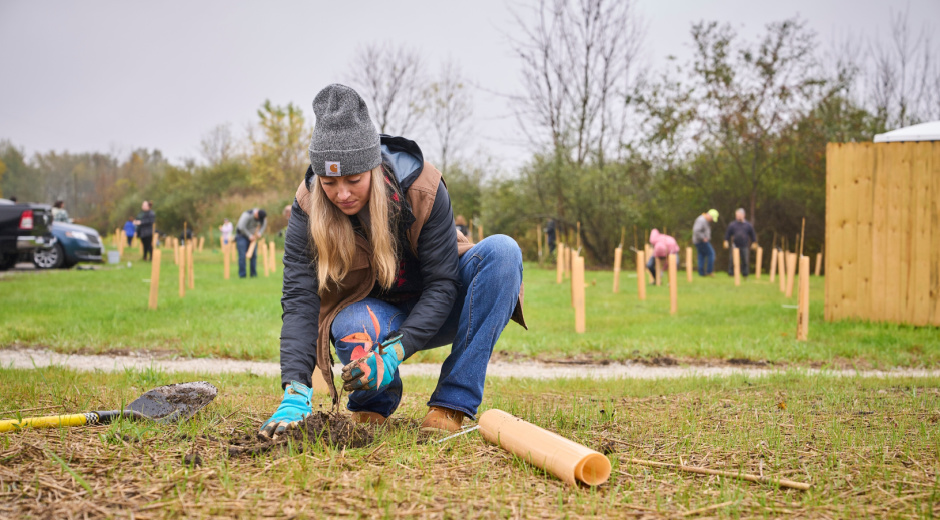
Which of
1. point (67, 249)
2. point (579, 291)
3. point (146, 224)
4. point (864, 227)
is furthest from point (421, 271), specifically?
point (146, 224)

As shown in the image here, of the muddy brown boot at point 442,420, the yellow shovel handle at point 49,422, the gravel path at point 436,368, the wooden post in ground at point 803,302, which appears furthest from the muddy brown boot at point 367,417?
the wooden post in ground at point 803,302

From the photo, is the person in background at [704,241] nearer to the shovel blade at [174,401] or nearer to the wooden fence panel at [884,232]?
the wooden fence panel at [884,232]

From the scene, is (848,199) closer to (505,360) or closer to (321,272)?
(505,360)

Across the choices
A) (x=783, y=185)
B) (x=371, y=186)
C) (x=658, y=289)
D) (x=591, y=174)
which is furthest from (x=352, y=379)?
(x=783, y=185)

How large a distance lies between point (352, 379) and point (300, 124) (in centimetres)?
4309

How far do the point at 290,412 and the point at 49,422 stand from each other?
990 millimetres

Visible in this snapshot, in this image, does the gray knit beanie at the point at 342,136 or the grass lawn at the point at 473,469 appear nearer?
the grass lawn at the point at 473,469

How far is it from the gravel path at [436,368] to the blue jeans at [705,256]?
14087 millimetres

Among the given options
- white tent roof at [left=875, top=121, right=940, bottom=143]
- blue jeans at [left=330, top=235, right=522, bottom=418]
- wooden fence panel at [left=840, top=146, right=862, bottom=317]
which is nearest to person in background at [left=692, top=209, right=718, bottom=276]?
white tent roof at [left=875, top=121, right=940, bottom=143]

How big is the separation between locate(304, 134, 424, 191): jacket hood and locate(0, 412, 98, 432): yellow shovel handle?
128 cm

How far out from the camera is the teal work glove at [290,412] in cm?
248

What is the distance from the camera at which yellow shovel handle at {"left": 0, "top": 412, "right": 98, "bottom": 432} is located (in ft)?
8.54

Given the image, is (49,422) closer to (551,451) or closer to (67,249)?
(551,451)

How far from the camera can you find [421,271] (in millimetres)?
3107
